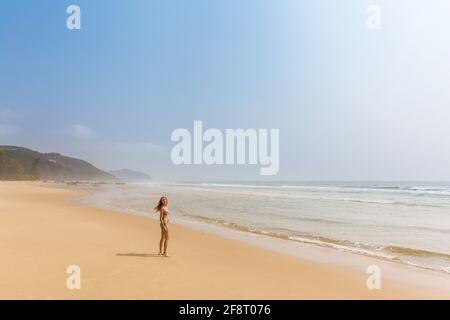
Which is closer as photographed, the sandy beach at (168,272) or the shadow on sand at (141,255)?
the sandy beach at (168,272)

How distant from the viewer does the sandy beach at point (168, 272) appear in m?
7.92

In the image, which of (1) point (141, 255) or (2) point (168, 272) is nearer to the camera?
(2) point (168, 272)

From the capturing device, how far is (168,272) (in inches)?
374

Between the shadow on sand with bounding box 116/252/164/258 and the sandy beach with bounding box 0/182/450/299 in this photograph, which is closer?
the sandy beach with bounding box 0/182/450/299

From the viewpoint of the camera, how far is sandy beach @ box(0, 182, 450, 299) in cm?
792

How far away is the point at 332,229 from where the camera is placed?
19719 mm
